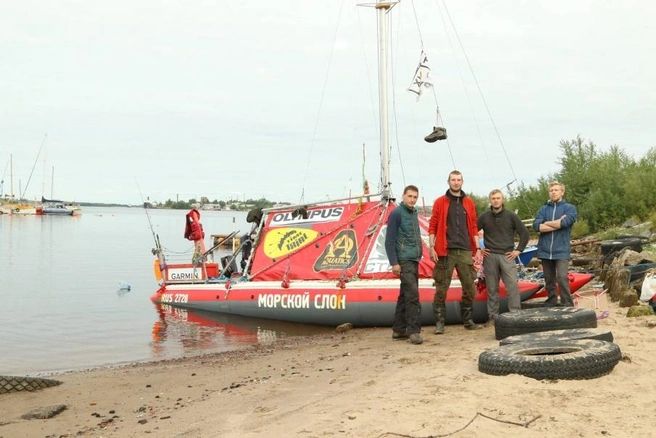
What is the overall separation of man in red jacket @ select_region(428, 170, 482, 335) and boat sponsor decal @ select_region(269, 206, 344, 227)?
4.24 metres

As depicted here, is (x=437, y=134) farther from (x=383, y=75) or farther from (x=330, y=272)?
(x=330, y=272)

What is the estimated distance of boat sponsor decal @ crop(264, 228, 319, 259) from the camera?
47.9ft

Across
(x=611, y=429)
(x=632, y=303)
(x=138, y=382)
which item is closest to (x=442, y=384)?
(x=611, y=429)

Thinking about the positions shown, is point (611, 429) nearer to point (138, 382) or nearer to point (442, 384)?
point (442, 384)

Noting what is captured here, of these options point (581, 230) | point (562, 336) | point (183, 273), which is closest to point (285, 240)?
point (183, 273)

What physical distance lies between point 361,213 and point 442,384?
782 centimetres

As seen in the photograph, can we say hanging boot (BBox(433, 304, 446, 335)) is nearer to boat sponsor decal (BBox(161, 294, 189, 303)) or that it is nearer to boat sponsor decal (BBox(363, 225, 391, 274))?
boat sponsor decal (BBox(363, 225, 391, 274))

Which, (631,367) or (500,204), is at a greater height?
(500,204)

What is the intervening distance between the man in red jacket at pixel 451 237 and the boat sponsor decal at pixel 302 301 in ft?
9.41

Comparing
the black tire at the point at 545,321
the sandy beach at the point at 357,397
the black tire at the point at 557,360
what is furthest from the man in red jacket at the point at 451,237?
the black tire at the point at 557,360

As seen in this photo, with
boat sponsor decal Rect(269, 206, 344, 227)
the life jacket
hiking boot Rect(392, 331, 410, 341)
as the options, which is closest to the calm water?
the life jacket

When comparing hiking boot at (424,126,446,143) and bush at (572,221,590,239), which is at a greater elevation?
hiking boot at (424,126,446,143)

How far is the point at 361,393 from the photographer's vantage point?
649cm

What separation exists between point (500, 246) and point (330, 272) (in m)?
4.31
